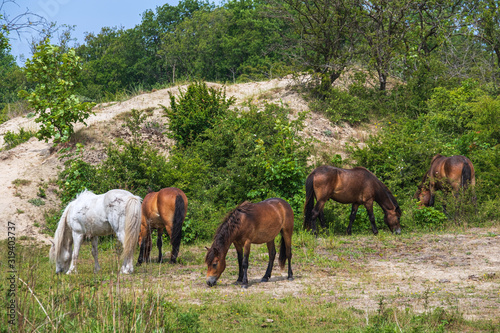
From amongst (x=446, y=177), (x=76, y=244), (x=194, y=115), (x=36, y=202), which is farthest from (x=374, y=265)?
(x=194, y=115)

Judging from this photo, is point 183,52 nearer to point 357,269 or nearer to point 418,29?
point 418,29

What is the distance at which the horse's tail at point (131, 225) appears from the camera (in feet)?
31.6

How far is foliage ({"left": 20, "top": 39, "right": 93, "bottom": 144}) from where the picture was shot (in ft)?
54.4

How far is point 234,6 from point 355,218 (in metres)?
35.8

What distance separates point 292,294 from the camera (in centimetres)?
817

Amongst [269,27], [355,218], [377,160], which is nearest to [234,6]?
[269,27]

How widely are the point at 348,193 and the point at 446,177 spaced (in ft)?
11.0

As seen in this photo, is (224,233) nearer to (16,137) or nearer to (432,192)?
(432,192)

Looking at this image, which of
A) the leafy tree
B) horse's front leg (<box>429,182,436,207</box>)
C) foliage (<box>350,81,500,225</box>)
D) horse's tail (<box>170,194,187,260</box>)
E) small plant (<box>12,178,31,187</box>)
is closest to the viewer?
horse's tail (<box>170,194,187,260</box>)

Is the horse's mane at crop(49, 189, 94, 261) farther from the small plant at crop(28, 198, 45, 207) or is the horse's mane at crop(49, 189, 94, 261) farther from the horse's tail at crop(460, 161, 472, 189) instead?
the horse's tail at crop(460, 161, 472, 189)

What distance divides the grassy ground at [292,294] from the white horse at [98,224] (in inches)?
15.1

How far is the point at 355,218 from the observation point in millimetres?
14516

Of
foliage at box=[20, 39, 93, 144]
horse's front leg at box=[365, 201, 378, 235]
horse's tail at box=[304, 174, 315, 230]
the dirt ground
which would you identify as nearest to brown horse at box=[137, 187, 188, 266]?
the dirt ground

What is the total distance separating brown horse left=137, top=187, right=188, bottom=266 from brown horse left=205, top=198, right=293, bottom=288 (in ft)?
6.43
